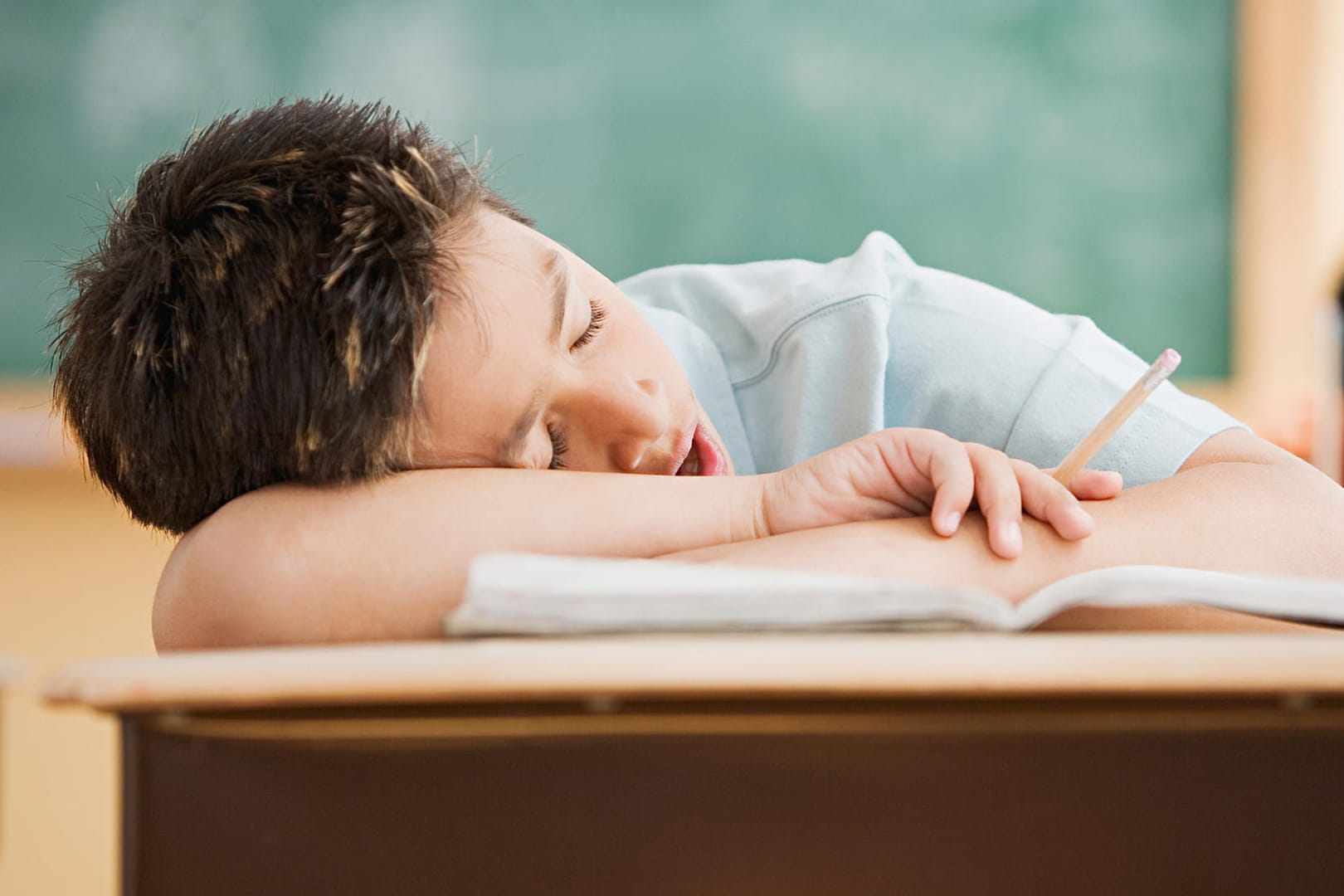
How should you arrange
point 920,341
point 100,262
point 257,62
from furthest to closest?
point 257,62, point 920,341, point 100,262

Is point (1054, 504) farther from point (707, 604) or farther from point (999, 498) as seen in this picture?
point (707, 604)

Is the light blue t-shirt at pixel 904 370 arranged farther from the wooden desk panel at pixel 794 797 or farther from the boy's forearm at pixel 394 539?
the wooden desk panel at pixel 794 797

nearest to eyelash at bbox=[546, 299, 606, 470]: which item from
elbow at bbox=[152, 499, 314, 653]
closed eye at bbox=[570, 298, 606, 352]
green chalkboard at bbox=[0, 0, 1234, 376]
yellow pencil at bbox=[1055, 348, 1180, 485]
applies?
closed eye at bbox=[570, 298, 606, 352]

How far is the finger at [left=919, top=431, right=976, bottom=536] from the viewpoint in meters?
0.57

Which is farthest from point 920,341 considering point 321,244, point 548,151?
point 548,151

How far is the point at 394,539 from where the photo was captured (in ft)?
1.95

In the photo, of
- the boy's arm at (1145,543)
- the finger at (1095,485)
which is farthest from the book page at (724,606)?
the finger at (1095,485)

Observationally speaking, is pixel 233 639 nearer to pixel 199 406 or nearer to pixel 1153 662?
pixel 199 406

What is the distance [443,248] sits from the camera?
2.38ft

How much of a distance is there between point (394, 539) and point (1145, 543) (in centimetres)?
39

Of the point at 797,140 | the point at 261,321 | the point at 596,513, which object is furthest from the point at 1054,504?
the point at 797,140

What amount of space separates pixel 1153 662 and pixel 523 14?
2.31 metres

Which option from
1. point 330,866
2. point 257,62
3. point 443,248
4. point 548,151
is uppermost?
point 257,62

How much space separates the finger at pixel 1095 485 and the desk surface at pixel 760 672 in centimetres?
27
